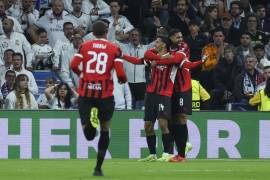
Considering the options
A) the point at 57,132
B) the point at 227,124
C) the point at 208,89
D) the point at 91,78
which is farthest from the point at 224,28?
the point at 91,78

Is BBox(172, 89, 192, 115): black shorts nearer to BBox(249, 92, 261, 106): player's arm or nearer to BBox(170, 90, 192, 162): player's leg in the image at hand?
BBox(170, 90, 192, 162): player's leg

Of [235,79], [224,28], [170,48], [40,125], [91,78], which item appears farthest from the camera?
[224,28]

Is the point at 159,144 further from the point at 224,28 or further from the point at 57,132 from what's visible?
the point at 224,28

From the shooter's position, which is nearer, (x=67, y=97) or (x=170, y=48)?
(x=170, y=48)

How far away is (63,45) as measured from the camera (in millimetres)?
23109

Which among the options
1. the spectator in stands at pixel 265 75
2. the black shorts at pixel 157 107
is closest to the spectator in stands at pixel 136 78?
the spectator in stands at pixel 265 75

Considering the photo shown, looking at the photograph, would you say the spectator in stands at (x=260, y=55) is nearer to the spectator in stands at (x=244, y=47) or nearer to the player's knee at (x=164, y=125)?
the spectator in stands at (x=244, y=47)

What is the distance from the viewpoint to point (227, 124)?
69.5ft

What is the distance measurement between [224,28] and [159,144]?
4.65 meters

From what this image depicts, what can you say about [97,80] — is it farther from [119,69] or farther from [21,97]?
[21,97]

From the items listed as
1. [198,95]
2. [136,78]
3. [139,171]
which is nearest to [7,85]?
[136,78]

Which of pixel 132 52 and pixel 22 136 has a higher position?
pixel 132 52

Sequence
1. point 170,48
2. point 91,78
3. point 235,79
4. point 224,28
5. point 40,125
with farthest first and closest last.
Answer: point 224,28 < point 235,79 < point 40,125 < point 170,48 < point 91,78

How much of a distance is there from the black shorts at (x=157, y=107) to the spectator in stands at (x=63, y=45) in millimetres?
4975
